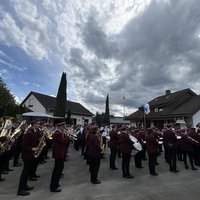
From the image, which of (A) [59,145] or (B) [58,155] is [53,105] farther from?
(B) [58,155]

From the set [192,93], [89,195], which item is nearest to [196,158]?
[89,195]

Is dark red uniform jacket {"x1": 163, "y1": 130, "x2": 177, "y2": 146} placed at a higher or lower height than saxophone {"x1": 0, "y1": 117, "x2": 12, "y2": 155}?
higher

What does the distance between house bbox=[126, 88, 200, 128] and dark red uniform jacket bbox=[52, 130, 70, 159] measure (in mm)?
19059

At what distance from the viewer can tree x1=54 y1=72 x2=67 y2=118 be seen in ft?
97.0

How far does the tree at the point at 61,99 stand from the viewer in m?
29.6

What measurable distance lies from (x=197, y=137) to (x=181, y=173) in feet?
7.42

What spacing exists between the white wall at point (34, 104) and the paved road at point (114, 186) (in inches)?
1125

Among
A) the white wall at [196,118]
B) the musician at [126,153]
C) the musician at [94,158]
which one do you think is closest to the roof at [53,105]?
the white wall at [196,118]

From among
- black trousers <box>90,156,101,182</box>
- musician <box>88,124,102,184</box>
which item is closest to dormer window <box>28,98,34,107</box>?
musician <box>88,124,102,184</box>

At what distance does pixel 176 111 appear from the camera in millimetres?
26734

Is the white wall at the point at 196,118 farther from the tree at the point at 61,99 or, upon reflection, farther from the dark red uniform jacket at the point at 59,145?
the dark red uniform jacket at the point at 59,145

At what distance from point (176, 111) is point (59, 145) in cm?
2395

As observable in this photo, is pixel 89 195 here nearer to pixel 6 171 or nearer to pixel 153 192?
pixel 153 192

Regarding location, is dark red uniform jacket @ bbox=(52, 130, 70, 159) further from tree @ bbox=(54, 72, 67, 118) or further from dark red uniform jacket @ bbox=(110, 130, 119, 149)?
tree @ bbox=(54, 72, 67, 118)
